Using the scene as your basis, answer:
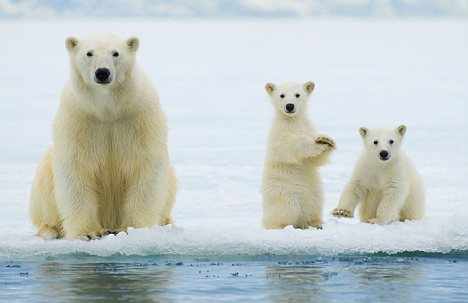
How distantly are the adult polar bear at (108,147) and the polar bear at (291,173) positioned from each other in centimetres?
110

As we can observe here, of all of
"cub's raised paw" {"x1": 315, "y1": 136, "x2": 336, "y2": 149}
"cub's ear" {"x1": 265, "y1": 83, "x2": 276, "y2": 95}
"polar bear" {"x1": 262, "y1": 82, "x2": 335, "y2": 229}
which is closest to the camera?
"cub's raised paw" {"x1": 315, "y1": 136, "x2": 336, "y2": 149}

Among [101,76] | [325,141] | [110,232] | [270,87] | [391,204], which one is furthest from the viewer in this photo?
[270,87]

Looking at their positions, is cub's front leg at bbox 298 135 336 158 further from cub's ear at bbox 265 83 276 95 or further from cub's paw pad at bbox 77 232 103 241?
cub's paw pad at bbox 77 232 103 241

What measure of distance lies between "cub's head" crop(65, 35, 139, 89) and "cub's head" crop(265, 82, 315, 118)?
164 centimetres

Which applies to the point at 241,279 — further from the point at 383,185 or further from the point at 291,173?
the point at 383,185

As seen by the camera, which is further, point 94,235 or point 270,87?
point 270,87

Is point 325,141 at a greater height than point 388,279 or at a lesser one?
greater

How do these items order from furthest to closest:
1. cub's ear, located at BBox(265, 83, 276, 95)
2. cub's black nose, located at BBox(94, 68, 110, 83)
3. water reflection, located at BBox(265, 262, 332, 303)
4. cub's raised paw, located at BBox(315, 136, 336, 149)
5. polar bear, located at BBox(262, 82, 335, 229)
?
cub's ear, located at BBox(265, 83, 276, 95) → polar bear, located at BBox(262, 82, 335, 229) → cub's raised paw, located at BBox(315, 136, 336, 149) → cub's black nose, located at BBox(94, 68, 110, 83) → water reflection, located at BBox(265, 262, 332, 303)

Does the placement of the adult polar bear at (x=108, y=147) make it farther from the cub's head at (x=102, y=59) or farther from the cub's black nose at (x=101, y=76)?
the cub's black nose at (x=101, y=76)

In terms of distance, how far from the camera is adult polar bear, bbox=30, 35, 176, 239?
6953mm

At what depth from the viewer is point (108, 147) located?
7156 millimetres

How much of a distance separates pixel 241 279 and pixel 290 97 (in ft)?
7.73

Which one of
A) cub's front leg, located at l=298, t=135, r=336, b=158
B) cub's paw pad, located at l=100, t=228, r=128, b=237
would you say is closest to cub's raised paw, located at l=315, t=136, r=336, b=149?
cub's front leg, located at l=298, t=135, r=336, b=158

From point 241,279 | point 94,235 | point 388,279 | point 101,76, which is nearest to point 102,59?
point 101,76
